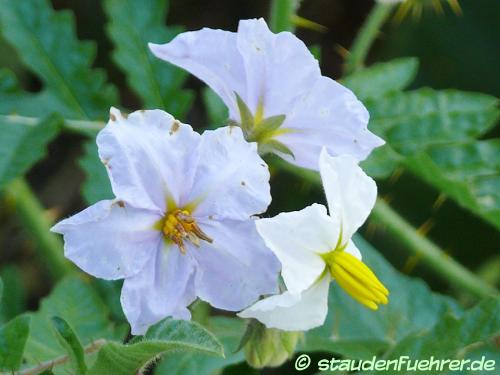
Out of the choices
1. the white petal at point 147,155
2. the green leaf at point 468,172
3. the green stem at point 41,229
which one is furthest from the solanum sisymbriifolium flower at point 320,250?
the green stem at point 41,229

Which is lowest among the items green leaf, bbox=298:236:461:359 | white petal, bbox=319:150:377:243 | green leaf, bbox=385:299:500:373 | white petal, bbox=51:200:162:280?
green leaf, bbox=298:236:461:359

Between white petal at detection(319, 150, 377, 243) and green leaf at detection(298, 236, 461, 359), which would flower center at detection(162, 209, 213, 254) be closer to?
white petal at detection(319, 150, 377, 243)

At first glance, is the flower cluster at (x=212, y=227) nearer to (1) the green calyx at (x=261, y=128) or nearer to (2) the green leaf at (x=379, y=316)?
(1) the green calyx at (x=261, y=128)

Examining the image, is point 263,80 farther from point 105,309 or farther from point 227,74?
point 105,309

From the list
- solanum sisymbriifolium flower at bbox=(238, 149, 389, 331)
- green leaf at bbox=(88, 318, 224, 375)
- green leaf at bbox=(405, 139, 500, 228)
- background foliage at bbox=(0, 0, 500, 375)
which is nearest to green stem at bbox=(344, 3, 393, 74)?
background foliage at bbox=(0, 0, 500, 375)

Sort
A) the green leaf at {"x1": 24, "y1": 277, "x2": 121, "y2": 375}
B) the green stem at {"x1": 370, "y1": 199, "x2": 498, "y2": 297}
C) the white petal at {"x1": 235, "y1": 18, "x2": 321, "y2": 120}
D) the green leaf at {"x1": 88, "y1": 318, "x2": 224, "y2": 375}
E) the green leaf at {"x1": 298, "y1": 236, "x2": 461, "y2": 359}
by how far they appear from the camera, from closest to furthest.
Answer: the green leaf at {"x1": 88, "y1": 318, "x2": 224, "y2": 375}, the white petal at {"x1": 235, "y1": 18, "x2": 321, "y2": 120}, the green leaf at {"x1": 24, "y1": 277, "x2": 121, "y2": 375}, the green leaf at {"x1": 298, "y1": 236, "x2": 461, "y2": 359}, the green stem at {"x1": 370, "y1": 199, "x2": 498, "y2": 297}

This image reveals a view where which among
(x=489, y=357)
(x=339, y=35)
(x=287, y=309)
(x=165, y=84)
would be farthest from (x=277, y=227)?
(x=339, y=35)


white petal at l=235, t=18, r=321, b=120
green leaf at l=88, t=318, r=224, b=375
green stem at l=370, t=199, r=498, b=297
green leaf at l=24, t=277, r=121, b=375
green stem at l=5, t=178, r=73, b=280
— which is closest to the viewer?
green leaf at l=88, t=318, r=224, b=375
